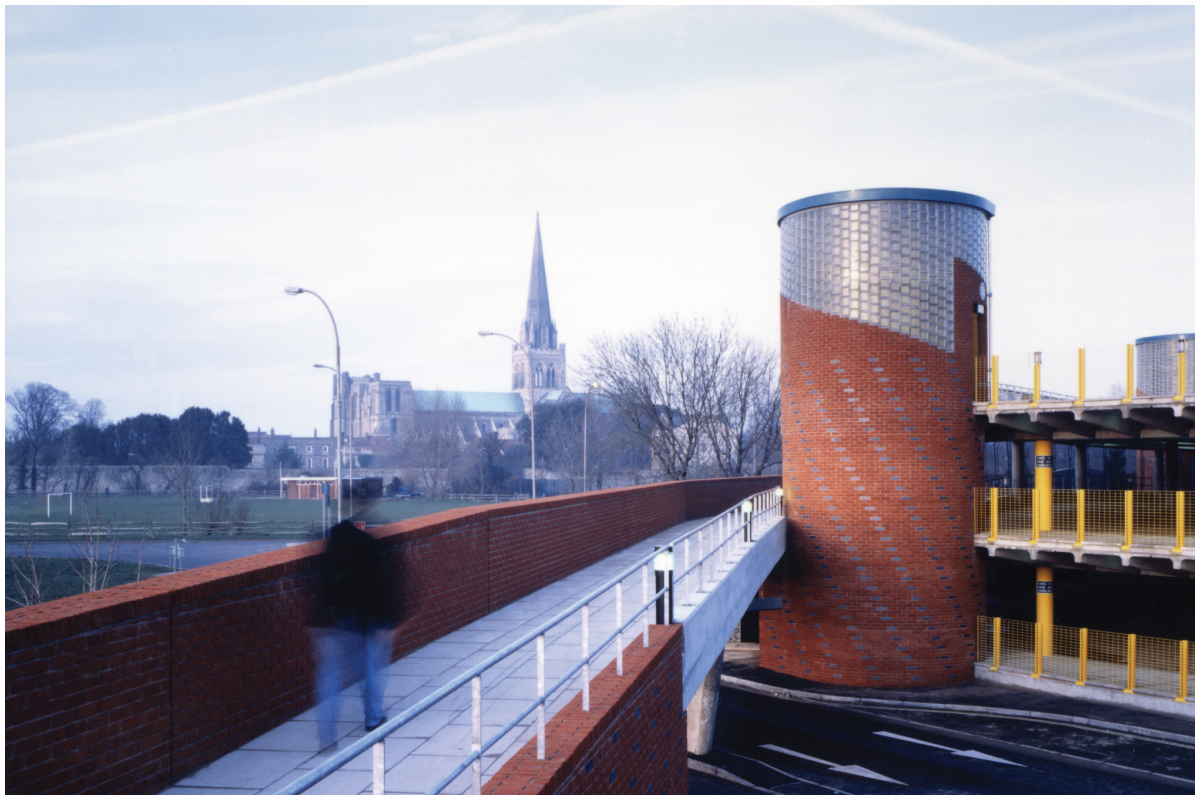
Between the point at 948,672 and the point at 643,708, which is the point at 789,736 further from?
the point at 643,708

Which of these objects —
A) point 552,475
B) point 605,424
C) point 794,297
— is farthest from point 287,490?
point 794,297

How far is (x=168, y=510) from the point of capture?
58.2 metres

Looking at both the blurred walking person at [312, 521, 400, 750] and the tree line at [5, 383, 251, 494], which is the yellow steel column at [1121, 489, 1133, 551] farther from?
the tree line at [5, 383, 251, 494]

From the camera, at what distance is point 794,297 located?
19.9 metres

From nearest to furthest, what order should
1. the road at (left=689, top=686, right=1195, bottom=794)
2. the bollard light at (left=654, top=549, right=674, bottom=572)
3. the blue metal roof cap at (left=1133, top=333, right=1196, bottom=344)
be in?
1. the bollard light at (left=654, top=549, right=674, bottom=572)
2. the road at (left=689, top=686, right=1195, bottom=794)
3. the blue metal roof cap at (left=1133, top=333, right=1196, bottom=344)

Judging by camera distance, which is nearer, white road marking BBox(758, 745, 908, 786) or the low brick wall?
the low brick wall

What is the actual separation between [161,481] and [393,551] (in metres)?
71.3

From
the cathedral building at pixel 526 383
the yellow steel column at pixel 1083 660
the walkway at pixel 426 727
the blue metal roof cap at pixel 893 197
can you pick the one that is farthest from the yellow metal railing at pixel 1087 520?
the cathedral building at pixel 526 383

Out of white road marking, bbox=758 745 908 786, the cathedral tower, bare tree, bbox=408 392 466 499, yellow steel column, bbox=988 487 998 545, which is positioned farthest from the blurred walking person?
the cathedral tower

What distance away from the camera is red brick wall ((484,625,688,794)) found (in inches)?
184

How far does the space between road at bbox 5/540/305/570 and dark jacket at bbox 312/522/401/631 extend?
29.1 m

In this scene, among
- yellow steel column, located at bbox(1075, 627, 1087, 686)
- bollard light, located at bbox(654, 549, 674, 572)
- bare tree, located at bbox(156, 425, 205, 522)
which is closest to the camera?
bollard light, located at bbox(654, 549, 674, 572)

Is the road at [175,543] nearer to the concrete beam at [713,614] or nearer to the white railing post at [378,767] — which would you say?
the concrete beam at [713,614]

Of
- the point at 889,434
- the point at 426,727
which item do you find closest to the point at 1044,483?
the point at 889,434
